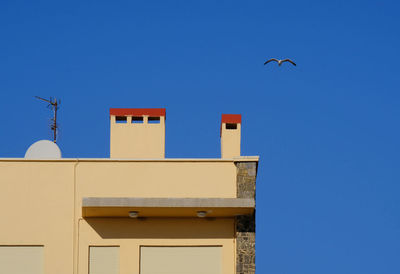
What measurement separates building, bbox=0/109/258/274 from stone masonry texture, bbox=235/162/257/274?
0.03 meters

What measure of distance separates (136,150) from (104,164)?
193 centimetres

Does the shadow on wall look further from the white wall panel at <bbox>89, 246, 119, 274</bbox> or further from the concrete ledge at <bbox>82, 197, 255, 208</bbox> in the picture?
the concrete ledge at <bbox>82, 197, 255, 208</bbox>

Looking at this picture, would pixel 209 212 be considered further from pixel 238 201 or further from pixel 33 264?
pixel 33 264

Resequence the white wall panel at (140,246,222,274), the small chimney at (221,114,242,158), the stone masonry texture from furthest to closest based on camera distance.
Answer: the small chimney at (221,114,242,158)
the white wall panel at (140,246,222,274)
the stone masonry texture

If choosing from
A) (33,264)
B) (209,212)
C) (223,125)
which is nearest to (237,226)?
(209,212)

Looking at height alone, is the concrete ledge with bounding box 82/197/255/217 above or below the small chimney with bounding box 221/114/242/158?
below

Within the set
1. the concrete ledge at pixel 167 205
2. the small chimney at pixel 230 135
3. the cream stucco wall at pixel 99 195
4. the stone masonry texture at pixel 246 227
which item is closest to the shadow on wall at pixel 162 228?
the cream stucco wall at pixel 99 195

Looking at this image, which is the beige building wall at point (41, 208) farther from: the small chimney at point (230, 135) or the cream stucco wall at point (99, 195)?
the small chimney at point (230, 135)

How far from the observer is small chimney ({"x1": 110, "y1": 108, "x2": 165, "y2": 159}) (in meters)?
34.5

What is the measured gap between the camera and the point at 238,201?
103 feet

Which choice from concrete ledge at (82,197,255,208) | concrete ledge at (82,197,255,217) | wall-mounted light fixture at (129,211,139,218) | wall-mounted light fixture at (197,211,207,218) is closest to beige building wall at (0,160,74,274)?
concrete ledge at (82,197,255,217)

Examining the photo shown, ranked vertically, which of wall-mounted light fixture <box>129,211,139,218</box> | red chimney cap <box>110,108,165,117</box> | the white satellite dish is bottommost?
wall-mounted light fixture <box>129,211,139,218</box>

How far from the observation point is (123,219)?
1288 inches

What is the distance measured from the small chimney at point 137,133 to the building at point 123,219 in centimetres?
169
